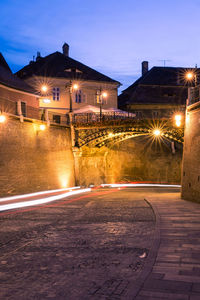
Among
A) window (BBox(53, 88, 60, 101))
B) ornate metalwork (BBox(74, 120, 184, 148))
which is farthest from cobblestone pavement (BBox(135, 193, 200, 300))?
window (BBox(53, 88, 60, 101))

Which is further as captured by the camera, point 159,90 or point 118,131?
point 159,90

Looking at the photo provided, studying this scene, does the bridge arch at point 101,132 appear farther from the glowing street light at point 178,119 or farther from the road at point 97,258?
the road at point 97,258

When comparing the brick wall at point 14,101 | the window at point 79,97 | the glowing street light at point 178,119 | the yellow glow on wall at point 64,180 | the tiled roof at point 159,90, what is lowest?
the yellow glow on wall at point 64,180

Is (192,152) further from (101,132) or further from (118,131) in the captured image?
(101,132)

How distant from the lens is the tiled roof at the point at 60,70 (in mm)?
42634

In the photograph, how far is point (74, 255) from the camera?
8.38 metres

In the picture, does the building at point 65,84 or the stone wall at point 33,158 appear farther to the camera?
the building at point 65,84

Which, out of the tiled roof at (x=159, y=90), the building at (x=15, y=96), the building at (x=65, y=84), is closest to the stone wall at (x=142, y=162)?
the building at (x=65, y=84)

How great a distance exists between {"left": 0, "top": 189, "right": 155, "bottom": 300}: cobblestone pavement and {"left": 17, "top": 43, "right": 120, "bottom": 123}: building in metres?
28.7

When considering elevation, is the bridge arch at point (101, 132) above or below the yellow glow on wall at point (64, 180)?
above

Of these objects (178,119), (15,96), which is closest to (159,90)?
(178,119)

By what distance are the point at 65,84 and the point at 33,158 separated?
18964 millimetres

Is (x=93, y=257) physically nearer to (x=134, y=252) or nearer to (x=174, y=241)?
(x=134, y=252)

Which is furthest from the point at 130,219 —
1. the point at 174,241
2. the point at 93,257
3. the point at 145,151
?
the point at 145,151
